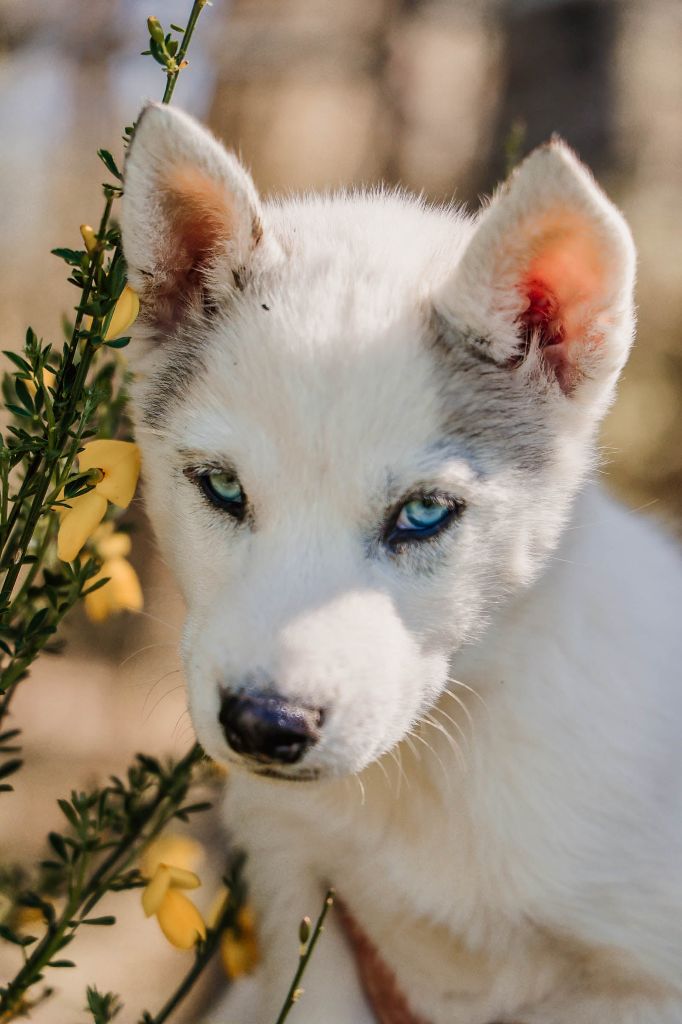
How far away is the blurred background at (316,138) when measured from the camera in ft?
16.1

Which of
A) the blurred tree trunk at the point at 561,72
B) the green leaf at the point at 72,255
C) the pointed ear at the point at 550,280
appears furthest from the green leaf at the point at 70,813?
the blurred tree trunk at the point at 561,72

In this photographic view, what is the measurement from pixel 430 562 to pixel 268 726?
518 mm

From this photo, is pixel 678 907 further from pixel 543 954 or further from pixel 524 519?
pixel 524 519

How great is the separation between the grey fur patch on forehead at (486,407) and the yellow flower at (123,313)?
0.60 metres

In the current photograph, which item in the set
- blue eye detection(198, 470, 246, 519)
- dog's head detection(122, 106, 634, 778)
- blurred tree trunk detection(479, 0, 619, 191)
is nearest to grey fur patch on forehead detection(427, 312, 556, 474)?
dog's head detection(122, 106, 634, 778)

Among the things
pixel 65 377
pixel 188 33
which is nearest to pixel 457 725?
pixel 65 377

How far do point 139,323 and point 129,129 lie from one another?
48 centimetres

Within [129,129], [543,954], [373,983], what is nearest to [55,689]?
[373,983]

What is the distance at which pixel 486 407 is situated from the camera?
6.64 feet

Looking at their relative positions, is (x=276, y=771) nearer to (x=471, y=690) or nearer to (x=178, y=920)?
(x=178, y=920)

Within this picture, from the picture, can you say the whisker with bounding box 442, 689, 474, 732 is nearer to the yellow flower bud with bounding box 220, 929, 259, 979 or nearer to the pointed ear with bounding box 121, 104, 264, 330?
the yellow flower bud with bounding box 220, 929, 259, 979

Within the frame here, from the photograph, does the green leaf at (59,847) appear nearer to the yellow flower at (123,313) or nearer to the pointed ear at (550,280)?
the yellow flower at (123,313)

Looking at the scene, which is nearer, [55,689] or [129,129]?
[129,129]

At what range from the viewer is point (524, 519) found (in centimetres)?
205
